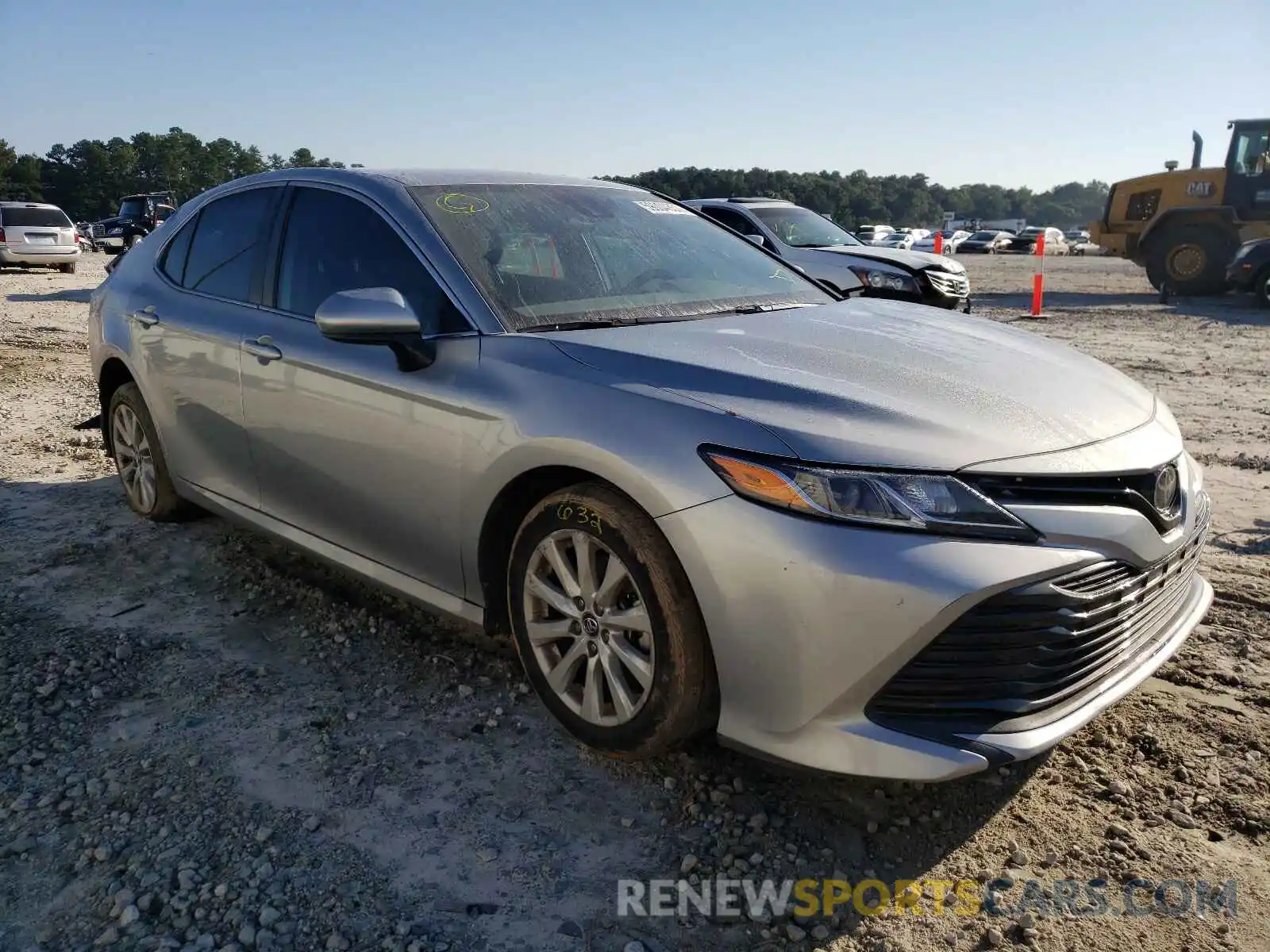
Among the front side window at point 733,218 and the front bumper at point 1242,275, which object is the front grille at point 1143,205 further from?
the front side window at point 733,218

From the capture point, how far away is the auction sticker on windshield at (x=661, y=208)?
3950mm

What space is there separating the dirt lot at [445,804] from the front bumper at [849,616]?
1.18 feet

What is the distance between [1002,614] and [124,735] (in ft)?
8.14

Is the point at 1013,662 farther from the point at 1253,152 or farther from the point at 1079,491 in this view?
the point at 1253,152

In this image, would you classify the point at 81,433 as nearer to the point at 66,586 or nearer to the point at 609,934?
the point at 66,586

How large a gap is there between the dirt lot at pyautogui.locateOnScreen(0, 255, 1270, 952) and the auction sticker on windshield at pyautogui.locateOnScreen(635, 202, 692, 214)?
181 centimetres

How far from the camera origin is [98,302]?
4.88 metres

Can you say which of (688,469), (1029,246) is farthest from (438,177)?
(1029,246)

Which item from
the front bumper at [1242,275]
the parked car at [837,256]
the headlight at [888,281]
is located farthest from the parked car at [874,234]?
the headlight at [888,281]

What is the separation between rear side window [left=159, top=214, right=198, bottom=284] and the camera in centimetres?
435

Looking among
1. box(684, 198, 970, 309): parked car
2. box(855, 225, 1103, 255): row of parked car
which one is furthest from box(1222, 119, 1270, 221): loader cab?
box(855, 225, 1103, 255): row of parked car

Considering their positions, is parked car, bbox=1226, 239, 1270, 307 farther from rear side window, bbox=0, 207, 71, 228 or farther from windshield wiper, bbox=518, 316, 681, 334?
rear side window, bbox=0, 207, 71, 228

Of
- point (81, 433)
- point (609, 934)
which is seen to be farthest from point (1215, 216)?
point (609, 934)

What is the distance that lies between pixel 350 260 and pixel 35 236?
885 inches
